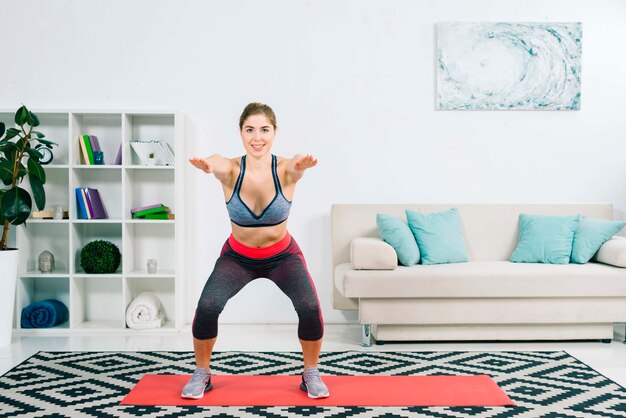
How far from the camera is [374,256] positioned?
4.07 meters

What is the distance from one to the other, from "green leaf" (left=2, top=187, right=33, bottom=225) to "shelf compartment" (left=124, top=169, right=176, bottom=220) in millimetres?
788

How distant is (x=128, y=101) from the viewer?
4816mm

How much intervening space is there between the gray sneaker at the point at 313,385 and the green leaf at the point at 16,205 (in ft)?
7.07

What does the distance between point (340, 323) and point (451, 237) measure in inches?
41.0

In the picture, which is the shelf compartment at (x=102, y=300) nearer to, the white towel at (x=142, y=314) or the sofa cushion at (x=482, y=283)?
the white towel at (x=142, y=314)

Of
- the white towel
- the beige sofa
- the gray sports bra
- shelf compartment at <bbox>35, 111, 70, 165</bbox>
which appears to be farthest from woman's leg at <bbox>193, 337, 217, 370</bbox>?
shelf compartment at <bbox>35, 111, 70, 165</bbox>

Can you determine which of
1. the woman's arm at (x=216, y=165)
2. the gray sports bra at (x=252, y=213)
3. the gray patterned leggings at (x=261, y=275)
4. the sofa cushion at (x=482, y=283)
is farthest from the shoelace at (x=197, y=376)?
the sofa cushion at (x=482, y=283)

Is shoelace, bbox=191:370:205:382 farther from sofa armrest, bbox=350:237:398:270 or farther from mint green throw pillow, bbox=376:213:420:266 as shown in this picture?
mint green throw pillow, bbox=376:213:420:266

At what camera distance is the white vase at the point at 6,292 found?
13.4ft

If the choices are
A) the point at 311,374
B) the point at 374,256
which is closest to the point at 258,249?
the point at 311,374

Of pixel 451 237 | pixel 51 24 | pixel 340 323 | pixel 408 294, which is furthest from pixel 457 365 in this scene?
pixel 51 24

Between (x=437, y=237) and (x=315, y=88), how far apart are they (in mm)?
1395

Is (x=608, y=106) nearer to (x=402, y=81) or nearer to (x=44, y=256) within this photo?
(x=402, y=81)

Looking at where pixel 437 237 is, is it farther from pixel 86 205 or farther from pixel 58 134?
pixel 58 134
